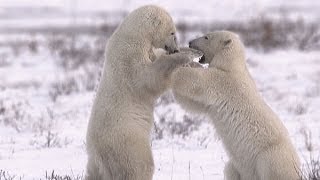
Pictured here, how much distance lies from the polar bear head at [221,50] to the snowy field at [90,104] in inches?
38.0

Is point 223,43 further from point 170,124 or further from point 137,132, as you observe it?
point 170,124

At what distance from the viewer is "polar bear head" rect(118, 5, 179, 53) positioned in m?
4.79

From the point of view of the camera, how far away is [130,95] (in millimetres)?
4629

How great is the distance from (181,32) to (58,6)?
933 inches

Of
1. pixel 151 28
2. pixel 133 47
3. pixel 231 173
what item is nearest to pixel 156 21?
pixel 151 28

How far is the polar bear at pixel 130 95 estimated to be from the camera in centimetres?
448

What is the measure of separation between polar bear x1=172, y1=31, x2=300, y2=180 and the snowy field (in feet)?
2.45

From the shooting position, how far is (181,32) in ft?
61.4

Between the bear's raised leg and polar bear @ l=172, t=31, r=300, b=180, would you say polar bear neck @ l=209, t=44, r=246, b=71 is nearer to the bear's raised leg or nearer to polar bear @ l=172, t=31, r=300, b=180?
polar bear @ l=172, t=31, r=300, b=180

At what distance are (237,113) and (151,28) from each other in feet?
2.78

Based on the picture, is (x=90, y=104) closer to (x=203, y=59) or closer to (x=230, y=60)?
(x=203, y=59)

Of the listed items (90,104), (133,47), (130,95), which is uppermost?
(133,47)

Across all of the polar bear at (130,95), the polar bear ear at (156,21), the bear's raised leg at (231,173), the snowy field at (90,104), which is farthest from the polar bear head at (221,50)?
the snowy field at (90,104)

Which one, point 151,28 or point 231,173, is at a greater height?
point 151,28
